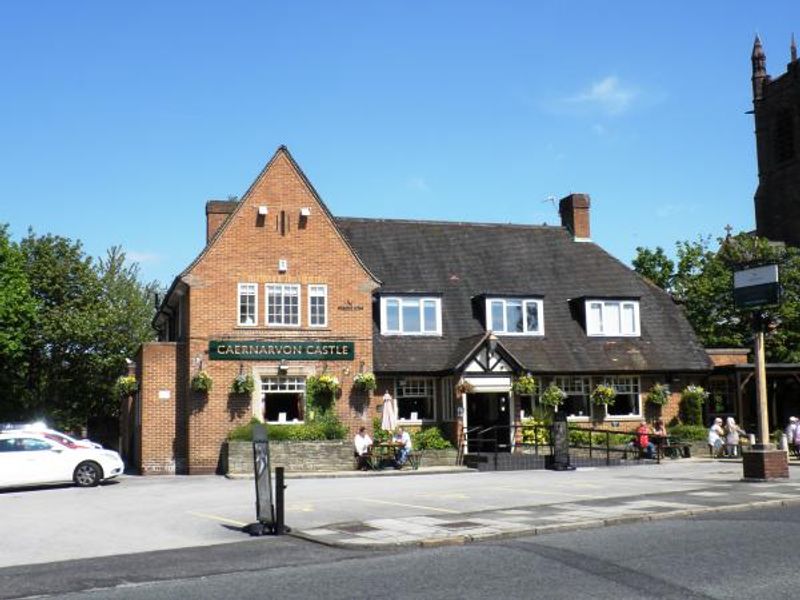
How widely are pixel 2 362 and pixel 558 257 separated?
27.5m

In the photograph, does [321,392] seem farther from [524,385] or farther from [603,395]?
[603,395]

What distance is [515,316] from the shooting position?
112ft

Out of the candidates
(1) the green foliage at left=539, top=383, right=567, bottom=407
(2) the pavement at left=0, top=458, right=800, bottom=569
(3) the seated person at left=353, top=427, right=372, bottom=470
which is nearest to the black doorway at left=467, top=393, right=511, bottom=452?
(1) the green foliage at left=539, top=383, right=567, bottom=407

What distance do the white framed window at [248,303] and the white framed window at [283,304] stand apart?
0.42 meters

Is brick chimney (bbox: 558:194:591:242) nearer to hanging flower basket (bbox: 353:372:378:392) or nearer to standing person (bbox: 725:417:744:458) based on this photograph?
standing person (bbox: 725:417:744:458)

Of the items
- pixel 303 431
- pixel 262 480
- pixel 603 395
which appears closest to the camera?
pixel 262 480

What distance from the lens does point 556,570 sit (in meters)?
10.3

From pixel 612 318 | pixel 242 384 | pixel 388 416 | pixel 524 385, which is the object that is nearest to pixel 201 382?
pixel 242 384

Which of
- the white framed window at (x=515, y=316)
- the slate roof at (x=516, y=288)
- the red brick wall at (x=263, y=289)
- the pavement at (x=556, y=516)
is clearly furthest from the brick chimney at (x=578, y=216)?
the pavement at (x=556, y=516)

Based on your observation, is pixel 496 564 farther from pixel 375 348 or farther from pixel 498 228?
pixel 498 228

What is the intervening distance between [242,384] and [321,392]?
2.56 metres

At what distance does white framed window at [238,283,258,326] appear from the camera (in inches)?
1172

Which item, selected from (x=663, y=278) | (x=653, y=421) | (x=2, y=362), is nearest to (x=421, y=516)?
(x=653, y=421)

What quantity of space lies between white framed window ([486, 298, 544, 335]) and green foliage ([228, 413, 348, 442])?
7.46m
